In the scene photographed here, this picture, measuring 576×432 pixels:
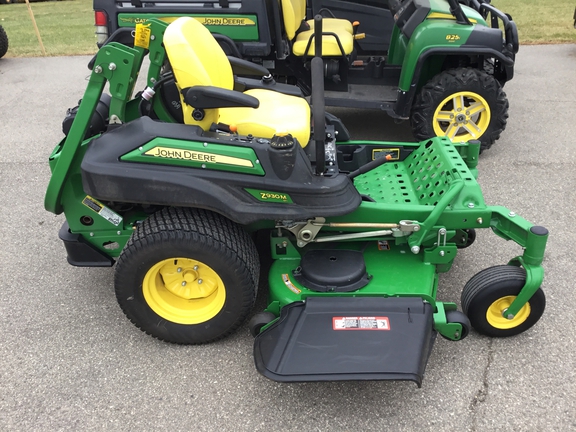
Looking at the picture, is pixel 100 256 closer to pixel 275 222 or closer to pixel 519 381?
pixel 275 222

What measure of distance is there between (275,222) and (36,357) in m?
1.35

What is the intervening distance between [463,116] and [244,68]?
209cm

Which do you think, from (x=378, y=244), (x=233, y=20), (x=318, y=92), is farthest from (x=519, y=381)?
(x=233, y=20)

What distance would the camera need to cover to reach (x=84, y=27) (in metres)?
11.0

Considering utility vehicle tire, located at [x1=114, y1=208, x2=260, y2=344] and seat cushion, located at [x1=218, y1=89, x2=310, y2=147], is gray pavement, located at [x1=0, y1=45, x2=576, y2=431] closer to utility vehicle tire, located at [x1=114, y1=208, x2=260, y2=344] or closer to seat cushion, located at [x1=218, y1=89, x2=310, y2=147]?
utility vehicle tire, located at [x1=114, y1=208, x2=260, y2=344]

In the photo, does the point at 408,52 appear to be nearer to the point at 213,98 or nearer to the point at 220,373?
the point at 213,98

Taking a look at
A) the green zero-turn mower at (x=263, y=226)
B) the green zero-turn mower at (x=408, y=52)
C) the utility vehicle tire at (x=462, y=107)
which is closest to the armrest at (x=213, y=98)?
the green zero-turn mower at (x=263, y=226)

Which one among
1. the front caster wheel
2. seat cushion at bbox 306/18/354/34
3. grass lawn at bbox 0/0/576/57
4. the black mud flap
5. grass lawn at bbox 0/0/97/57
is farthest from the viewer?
grass lawn at bbox 0/0/97/57

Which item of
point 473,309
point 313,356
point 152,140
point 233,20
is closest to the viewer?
point 313,356

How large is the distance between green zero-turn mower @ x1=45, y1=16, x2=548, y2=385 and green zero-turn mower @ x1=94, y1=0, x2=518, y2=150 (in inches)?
70.0

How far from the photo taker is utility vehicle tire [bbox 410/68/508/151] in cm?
434

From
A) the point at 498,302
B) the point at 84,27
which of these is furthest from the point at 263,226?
the point at 84,27

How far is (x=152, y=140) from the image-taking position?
232 cm

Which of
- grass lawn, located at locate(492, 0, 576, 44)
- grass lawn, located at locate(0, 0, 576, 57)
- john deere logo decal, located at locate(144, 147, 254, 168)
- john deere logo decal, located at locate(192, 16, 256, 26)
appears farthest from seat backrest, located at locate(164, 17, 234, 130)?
grass lawn, located at locate(492, 0, 576, 44)
